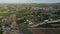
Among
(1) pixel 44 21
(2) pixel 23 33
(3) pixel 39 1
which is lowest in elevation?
(2) pixel 23 33

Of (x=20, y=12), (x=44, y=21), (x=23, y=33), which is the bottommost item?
(x=23, y=33)

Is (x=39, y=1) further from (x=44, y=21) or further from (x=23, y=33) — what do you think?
(x=23, y=33)

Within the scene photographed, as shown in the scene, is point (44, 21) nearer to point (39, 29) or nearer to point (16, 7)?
point (39, 29)

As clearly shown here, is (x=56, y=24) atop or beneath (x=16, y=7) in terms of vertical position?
beneath

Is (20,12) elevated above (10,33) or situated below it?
above

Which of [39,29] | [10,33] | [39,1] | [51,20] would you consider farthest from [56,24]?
[10,33]

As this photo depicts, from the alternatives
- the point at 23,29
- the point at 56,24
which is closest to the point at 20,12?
the point at 23,29

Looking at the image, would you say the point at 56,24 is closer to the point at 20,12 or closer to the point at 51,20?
the point at 51,20

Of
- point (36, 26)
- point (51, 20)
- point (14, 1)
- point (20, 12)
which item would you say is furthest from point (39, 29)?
point (14, 1)
